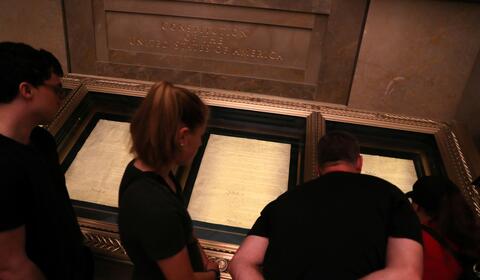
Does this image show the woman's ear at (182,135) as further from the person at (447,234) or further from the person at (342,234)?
the person at (447,234)

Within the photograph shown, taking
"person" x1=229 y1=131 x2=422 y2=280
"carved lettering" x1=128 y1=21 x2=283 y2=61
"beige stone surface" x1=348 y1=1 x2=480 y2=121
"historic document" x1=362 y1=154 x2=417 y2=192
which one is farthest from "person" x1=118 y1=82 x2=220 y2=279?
"beige stone surface" x1=348 y1=1 x2=480 y2=121

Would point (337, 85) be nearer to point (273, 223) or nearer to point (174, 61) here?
point (174, 61)

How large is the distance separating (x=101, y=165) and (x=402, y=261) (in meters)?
1.75

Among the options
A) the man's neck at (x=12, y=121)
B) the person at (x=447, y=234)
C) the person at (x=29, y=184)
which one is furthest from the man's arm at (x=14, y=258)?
the person at (x=447, y=234)

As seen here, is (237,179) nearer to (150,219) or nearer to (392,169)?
(392,169)

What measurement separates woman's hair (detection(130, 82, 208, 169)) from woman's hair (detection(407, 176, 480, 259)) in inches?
41.5

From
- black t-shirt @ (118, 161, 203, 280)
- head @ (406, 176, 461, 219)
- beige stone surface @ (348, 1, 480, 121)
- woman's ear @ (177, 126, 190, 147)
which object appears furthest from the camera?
beige stone surface @ (348, 1, 480, 121)

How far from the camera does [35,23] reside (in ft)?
13.5

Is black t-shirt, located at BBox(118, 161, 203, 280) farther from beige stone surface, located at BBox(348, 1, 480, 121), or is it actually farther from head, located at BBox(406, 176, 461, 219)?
beige stone surface, located at BBox(348, 1, 480, 121)

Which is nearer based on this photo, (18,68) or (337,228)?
(337,228)

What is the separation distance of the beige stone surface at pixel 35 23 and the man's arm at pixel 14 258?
3.45 meters

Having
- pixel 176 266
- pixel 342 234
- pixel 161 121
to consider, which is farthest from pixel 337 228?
pixel 161 121

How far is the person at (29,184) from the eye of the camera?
4.02ft

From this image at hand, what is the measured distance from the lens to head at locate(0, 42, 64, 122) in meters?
1.31
